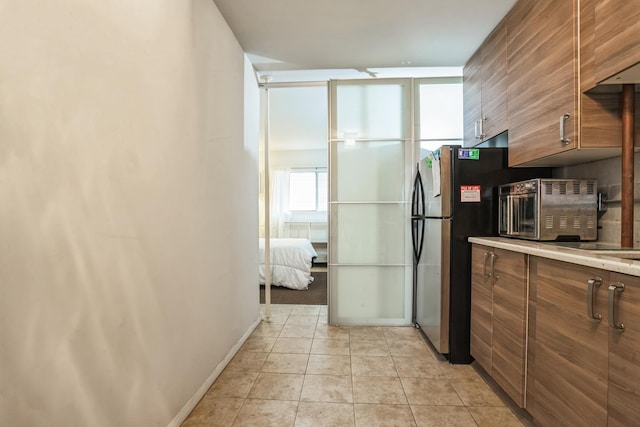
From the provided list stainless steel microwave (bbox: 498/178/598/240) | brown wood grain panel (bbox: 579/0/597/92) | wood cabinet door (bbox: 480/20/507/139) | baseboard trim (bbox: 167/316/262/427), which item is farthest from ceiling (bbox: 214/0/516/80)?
baseboard trim (bbox: 167/316/262/427)

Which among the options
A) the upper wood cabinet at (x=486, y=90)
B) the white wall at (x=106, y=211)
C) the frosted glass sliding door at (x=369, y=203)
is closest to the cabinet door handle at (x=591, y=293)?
the upper wood cabinet at (x=486, y=90)

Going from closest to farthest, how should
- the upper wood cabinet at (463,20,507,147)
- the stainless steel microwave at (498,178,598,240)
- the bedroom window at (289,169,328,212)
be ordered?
1. the stainless steel microwave at (498,178,598,240)
2. the upper wood cabinet at (463,20,507,147)
3. the bedroom window at (289,169,328,212)

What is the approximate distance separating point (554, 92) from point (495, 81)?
725mm

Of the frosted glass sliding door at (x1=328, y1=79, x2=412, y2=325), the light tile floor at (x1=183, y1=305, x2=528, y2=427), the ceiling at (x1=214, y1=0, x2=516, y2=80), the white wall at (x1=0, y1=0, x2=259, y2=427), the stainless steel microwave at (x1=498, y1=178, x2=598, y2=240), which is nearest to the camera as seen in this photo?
the white wall at (x1=0, y1=0, x2=259, y2=427)

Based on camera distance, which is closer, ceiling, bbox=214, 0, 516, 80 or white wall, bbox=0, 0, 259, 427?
white wall, bbox=0, 0, 259, 427

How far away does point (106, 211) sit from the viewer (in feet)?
3.74

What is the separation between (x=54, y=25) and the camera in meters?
0.94

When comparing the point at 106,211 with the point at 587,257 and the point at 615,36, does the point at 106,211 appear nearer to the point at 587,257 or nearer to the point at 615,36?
the point at 587,257

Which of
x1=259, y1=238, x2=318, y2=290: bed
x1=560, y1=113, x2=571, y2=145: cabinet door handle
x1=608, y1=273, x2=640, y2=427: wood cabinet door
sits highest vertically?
x1=560, y1=113, x2=571, y2=145: cabinet door handle

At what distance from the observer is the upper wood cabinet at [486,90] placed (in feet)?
7.43

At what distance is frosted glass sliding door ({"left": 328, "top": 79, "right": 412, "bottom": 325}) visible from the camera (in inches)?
127

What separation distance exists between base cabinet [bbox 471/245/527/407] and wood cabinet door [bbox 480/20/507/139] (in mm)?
928

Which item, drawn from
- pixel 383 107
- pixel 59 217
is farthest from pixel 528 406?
pixel 383 107

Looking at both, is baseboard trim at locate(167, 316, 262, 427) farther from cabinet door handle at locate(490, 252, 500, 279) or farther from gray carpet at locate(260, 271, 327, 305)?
cabinet door handle at locate(490, 252, 500, 279)
